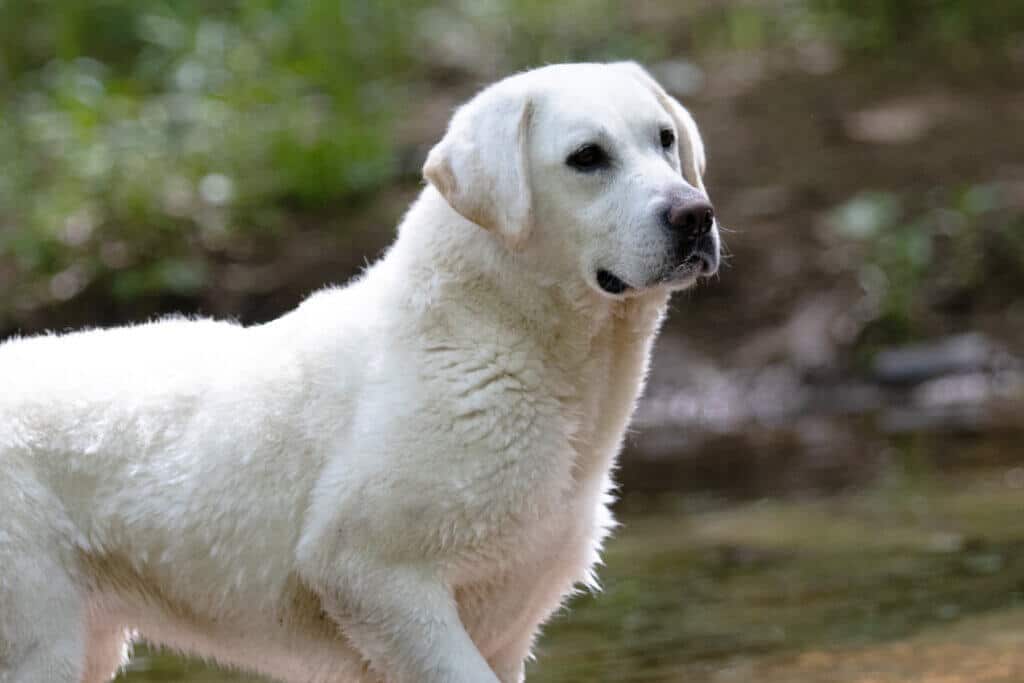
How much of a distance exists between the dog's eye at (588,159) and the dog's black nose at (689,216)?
256 mm

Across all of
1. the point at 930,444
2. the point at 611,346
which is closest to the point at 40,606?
the point at 611,346

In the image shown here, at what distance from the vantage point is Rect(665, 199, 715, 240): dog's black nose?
4129mm

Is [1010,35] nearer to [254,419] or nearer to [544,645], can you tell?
[544,645]

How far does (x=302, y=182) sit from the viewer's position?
475 inches

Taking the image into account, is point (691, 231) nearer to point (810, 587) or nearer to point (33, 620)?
point (33, 620)

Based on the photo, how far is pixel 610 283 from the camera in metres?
4.24

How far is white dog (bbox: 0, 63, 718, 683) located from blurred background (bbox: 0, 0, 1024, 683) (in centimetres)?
147

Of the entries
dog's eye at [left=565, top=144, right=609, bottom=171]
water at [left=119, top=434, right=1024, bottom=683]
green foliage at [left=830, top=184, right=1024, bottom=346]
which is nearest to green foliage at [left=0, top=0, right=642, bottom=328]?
green foliage at [left=830, top=184, right=1024, bottom=346]

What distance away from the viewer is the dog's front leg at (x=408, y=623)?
13.2 feet

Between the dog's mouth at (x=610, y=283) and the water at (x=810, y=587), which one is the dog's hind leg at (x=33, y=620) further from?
the water at (x=810, y=587)

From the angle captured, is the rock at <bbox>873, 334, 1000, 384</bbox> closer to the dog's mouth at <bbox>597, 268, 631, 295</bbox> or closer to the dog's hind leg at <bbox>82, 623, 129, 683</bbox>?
the dog's mouth at <bbox>597, 268, 631, 295</bbox>

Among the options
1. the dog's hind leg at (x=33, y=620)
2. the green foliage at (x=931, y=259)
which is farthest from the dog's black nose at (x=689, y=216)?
the green foliage at (x=931, y=259)

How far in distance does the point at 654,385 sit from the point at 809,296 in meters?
1.20

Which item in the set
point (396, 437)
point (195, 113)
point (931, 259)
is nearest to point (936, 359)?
point (931, 259)
